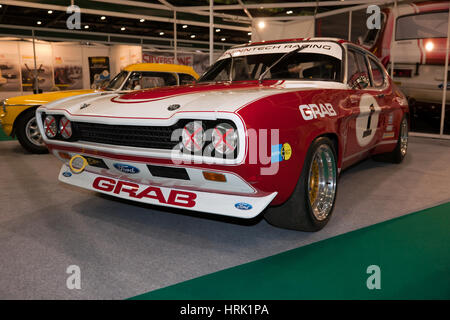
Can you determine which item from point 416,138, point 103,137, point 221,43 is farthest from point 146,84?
point 221,43

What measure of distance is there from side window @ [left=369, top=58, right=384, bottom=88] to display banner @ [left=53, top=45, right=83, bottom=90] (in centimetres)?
1156

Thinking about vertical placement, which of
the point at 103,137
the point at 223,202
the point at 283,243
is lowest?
the point at 283,243

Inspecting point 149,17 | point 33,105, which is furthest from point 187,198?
point 149,17

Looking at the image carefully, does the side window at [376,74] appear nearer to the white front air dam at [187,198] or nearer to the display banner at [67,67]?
the white front air dam at [187,198]

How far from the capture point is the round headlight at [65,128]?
2.73 meters

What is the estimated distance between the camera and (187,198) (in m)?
2.29

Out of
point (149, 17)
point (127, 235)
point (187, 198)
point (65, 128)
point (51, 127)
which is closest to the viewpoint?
point (187, 198)

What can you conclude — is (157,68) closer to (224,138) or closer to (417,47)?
(224,138)

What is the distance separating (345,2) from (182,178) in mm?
8729

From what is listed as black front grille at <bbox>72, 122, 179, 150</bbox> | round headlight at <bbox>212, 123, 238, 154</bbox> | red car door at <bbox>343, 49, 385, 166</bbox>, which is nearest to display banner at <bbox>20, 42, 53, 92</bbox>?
black front grille at <bbox>72, 122, 179, 150</bbox>

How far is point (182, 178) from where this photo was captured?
2303 mm

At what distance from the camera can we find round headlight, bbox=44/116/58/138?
9.36 ft

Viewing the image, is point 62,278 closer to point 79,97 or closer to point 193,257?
point 193,257

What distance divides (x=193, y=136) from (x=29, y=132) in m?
4.68
